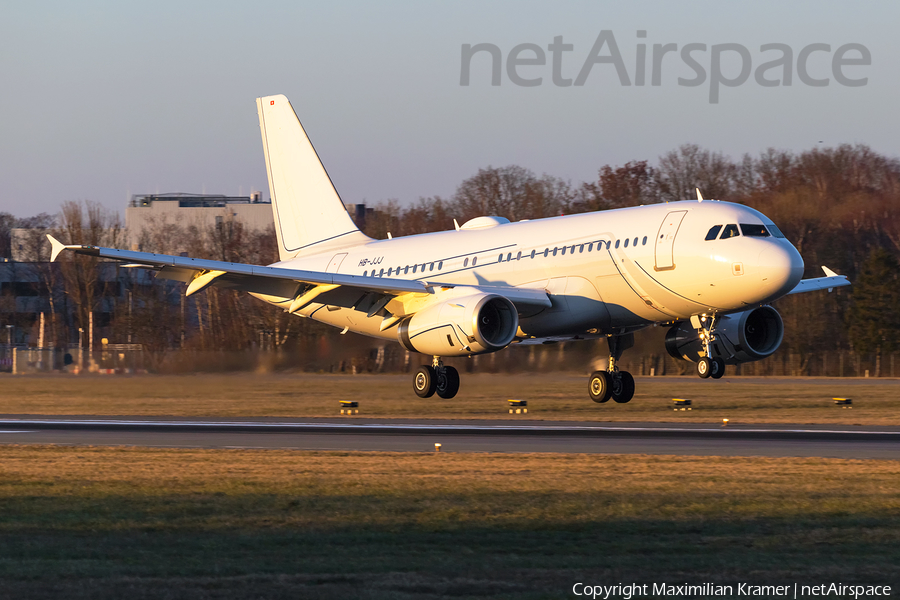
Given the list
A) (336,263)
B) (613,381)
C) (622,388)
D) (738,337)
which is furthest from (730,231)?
(336,263)

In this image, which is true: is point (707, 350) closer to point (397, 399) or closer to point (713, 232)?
point (713, 232)

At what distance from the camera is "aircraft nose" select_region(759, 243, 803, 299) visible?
26.8 metres

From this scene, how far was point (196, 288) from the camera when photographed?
32.1 metres

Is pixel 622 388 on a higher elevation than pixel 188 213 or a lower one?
lower

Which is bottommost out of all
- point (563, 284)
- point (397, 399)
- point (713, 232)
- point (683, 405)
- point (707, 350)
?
point (683, 405)

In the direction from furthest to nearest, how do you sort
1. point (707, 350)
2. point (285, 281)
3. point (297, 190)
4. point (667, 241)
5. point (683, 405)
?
point (297, 190) < point (683, 405) < point (285, 281) < point (707, 350) < point (667, 241)

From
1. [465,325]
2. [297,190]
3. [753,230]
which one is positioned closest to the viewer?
[753,230]

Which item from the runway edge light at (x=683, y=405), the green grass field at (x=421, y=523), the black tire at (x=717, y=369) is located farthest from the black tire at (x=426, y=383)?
the green grass field at (x=421, y=523)

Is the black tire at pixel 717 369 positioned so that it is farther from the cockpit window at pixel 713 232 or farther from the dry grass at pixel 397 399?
the dry grass at pixel 397 399

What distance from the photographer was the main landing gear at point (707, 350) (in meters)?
28.0

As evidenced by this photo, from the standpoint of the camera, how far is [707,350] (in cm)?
2903

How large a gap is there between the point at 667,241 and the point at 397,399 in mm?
12690

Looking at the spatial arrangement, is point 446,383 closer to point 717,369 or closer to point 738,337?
point 717,369

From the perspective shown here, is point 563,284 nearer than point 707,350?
No
